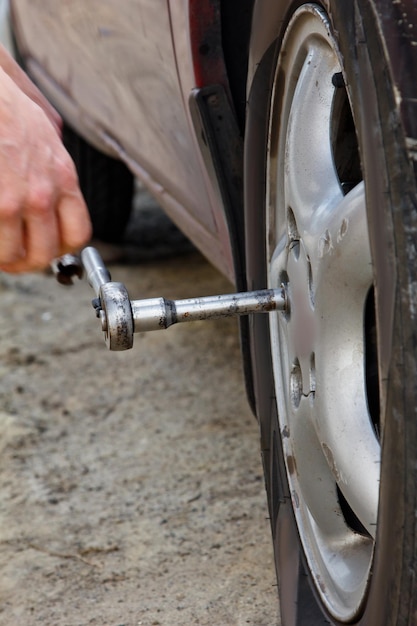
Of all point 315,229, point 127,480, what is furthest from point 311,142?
point 127,480

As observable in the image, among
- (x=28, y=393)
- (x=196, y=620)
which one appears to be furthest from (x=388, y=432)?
(x=28, y=393)

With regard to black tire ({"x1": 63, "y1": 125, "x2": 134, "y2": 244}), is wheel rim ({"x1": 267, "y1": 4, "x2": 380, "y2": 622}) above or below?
below

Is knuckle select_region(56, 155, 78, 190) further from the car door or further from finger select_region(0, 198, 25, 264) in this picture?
the car door

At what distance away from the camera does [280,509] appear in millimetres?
1584

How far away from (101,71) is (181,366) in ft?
3.22

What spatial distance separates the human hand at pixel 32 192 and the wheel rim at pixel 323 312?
32 cm

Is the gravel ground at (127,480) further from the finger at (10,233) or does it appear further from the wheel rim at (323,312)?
the finger at (10,233)

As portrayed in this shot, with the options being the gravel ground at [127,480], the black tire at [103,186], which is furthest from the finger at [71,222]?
the black tire at [103,186]

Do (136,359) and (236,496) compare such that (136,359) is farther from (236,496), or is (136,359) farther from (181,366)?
(236,496)

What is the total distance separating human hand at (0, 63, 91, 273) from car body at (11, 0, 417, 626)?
32cm

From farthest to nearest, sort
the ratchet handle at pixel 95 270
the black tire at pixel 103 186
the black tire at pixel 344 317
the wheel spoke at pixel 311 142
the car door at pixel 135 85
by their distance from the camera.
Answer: the black tire at pixel 103 186 < the car door at pixel 135 85 < the ratchet handle at pixel 95 270 < the wheel spoke at pixel 311 142 < the black tire at pixel 344 317

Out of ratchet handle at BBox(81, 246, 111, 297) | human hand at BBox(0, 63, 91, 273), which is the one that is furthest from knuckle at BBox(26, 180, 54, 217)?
ratchet handle at BBox(81, 246, 111, 297)

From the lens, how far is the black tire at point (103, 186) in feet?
11.1

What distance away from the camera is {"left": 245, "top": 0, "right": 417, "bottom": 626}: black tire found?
3.25 ft
